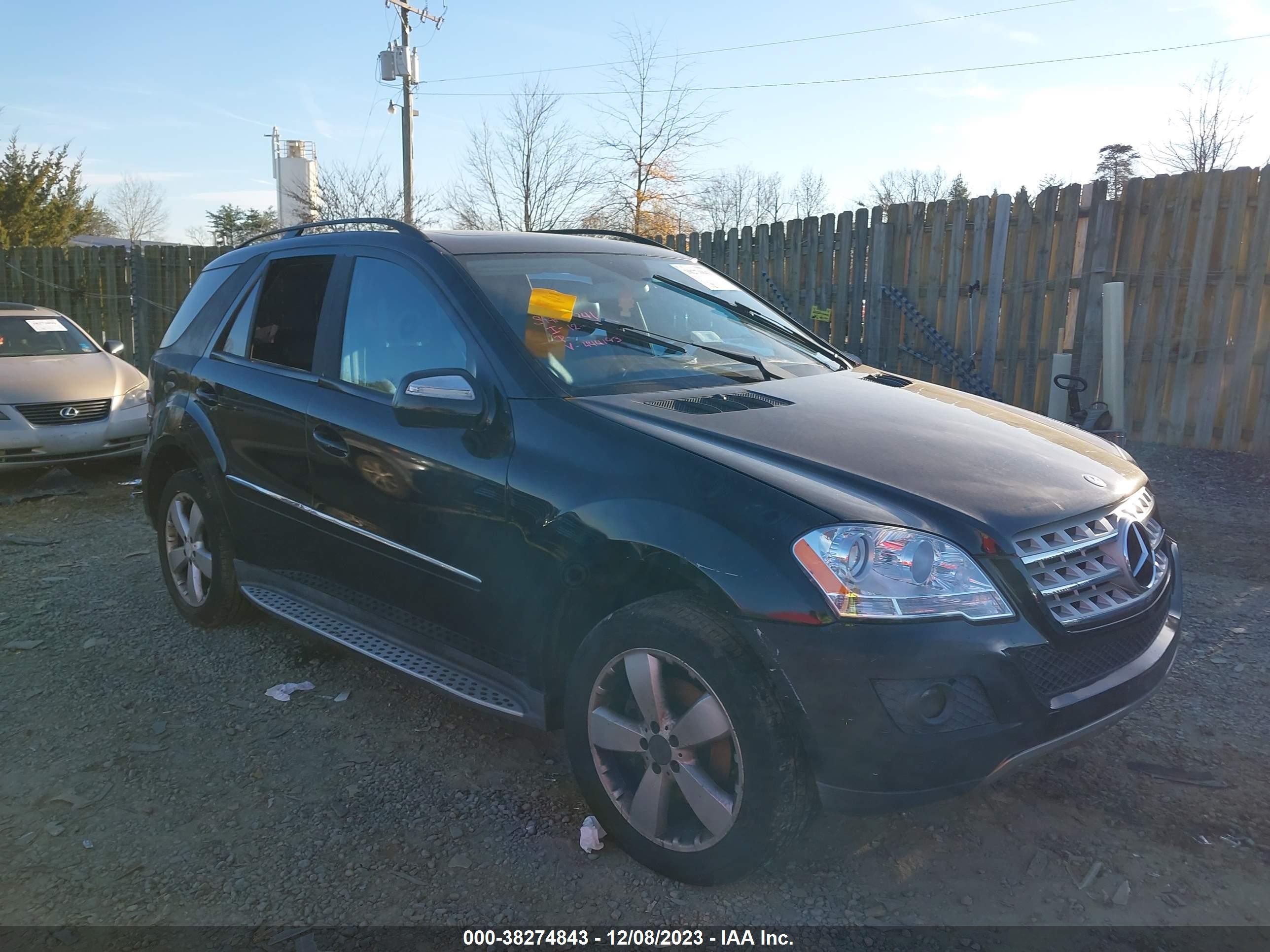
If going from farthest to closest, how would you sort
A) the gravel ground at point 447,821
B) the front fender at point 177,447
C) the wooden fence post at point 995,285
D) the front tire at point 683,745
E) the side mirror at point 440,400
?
the wooden fence post at point 995,285
the front fender at point 177,447
the side mirror at point 440,400
the gravel ground at point 447,821
the front tire at point 683,745

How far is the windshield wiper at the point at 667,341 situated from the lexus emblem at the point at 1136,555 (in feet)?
4.24

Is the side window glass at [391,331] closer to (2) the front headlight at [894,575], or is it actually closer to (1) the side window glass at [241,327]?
(1) the side window glass at [241,327]

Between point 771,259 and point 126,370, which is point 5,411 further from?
point 771,259

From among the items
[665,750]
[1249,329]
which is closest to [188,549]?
[665,750]

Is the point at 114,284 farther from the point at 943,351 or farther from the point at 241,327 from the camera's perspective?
the point at 943,351

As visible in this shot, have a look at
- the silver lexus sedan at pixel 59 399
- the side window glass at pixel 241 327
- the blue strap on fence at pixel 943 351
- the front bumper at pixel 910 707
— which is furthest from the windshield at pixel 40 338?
the front bumper at pixel 910 707

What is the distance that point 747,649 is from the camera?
2.29 meters

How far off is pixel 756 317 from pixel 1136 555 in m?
1.89

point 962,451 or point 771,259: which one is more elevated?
point 771,259

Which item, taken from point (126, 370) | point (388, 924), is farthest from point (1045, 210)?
point (126, 370)

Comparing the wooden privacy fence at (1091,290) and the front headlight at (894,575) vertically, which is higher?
the wooden privacy fence at (1091,290)

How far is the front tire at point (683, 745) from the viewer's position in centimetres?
226

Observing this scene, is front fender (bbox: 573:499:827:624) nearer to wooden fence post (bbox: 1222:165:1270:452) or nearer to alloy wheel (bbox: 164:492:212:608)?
alloy wheel (bbox: 164:492:212:608)

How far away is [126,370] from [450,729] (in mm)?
6830
